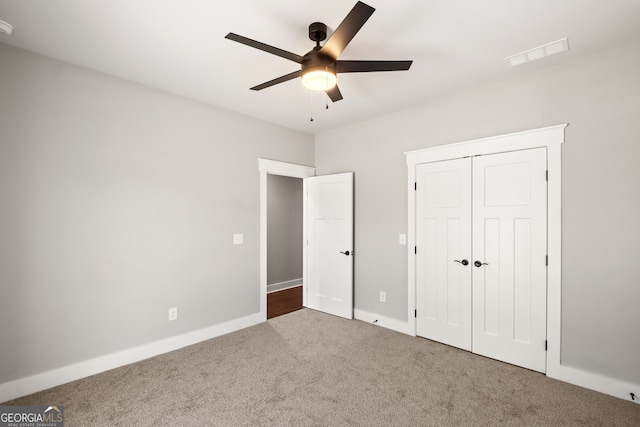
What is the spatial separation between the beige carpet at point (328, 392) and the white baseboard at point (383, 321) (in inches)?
15.1

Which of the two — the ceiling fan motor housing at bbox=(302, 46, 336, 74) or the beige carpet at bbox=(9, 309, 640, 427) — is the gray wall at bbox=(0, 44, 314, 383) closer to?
the beige carpet at bbox=(9, 309, 640, 427)

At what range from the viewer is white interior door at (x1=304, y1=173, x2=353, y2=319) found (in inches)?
166

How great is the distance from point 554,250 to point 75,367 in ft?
14.3

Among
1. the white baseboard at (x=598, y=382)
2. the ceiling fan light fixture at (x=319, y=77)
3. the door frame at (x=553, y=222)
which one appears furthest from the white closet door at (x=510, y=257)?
the ceiling fan light fixture at (x=319, y=77)

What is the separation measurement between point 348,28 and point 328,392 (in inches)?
102

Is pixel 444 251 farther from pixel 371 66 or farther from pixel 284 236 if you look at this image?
pixel 284 236

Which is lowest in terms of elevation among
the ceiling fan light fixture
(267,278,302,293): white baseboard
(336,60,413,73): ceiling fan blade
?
(267,278,302,293): white baseboard

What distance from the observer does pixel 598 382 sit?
2.47 meters

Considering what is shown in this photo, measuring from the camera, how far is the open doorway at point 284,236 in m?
5.82

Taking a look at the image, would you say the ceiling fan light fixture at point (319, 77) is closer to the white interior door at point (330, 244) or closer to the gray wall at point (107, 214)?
the gray wall at point (107, 214)

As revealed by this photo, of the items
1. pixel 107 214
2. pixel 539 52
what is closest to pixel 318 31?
pixel 539 52

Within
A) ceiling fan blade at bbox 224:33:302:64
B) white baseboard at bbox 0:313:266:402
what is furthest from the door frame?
white baseboard at bbox 0:313:266:402

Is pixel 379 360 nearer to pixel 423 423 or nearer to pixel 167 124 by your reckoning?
pixel 423 423

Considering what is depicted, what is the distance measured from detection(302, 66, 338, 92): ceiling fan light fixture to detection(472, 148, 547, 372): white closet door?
6.25 feet
